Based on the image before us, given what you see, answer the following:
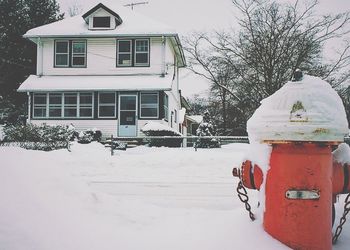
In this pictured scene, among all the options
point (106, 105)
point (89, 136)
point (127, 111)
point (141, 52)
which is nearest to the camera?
point (89, 136)

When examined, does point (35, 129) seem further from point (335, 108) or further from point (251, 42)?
point (335, 108)

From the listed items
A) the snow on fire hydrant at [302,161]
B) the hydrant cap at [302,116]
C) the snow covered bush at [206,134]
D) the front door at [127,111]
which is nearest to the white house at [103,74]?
the front door at [127,111]

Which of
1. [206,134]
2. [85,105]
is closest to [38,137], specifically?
[85,105]

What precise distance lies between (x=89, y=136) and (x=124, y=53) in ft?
22.7

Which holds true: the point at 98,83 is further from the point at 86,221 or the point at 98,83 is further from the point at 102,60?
the point at 86,221

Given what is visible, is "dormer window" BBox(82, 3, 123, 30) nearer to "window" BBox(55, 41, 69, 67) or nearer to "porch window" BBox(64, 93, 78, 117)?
"window" BBox(55, 41, 69, 67)

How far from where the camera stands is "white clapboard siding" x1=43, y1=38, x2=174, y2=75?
25703 millimetres

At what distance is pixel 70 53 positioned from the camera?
87.5 feet

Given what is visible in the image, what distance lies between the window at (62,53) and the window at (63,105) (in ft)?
7.80

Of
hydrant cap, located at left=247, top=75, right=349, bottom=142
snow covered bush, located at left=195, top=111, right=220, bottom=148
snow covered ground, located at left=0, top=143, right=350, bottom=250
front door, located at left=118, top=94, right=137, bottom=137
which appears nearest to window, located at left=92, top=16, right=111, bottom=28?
front door, located at left=118, top=94, right=137, bottom=137

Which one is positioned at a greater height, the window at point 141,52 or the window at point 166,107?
the window at point 141,52

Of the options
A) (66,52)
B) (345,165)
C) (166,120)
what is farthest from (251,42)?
(345,165)

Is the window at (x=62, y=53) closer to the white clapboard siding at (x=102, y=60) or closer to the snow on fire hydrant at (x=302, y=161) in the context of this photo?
the white clapboard siding at (x=102, y=60)

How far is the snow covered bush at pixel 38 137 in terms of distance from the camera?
17.5 metres
